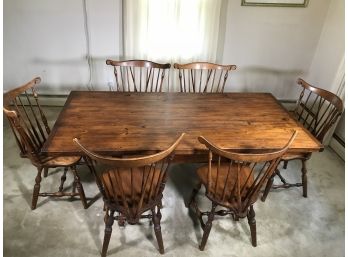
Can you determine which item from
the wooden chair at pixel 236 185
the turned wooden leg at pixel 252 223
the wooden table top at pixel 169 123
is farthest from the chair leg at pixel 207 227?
Result: the wooden table top at pixel 169 123

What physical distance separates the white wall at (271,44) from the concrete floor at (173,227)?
4.93 ft

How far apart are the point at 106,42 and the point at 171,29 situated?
0.73 m

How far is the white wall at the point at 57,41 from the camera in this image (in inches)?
109

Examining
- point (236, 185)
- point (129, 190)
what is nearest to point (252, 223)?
point (236, 185)

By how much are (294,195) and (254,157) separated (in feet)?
3.67

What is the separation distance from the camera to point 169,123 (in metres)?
1.72

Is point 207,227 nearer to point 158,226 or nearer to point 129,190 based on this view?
point 158,226

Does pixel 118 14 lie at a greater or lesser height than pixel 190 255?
greater

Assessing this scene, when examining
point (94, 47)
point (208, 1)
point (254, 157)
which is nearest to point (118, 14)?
point (94, 47)

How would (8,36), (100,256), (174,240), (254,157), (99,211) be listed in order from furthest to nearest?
(8,36) < (99,211) < (174,240) < (100,256) < (254,157)

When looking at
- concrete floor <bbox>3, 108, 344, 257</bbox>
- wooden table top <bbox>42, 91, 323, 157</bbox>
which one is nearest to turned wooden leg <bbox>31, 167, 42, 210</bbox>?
concrete floor <bbox>3, 108, 344, 257</bbox>

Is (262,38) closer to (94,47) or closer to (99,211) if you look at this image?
(94,47)

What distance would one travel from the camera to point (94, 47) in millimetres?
2975

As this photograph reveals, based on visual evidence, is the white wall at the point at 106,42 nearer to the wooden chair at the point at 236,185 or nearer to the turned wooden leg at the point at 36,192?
the turned wooden leg at the point at 36,192
